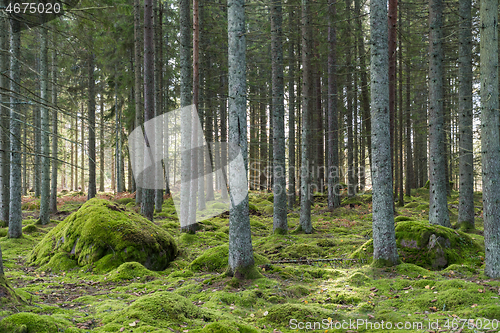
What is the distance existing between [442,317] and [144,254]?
20.0 feet

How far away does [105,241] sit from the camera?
7.36 metres

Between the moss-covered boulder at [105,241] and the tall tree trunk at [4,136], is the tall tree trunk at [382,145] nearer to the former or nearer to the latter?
the moss-covered boulder at [105,241]

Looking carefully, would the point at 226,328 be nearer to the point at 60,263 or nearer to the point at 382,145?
the point at 382,145

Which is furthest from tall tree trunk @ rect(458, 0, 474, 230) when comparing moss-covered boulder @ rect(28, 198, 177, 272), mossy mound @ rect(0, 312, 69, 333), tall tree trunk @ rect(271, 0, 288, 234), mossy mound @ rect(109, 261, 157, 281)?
mossy mound @ rect(0, 312, 69, 333)

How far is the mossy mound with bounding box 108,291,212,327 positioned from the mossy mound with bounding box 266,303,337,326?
96 centimetres

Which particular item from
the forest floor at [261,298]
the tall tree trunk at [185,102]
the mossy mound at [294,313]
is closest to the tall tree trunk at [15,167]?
the forest floor at [261,298]

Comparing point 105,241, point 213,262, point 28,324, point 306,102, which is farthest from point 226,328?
point 306,102

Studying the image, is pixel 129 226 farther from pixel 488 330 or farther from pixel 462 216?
pixel 462 216

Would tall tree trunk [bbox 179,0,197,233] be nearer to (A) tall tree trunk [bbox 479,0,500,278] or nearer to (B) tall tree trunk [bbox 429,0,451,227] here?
(B) tall tree trunk [bbox 429,0,451,227]

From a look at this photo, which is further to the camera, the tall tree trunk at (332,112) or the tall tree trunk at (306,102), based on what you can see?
the tall tree trunk at (332,112)

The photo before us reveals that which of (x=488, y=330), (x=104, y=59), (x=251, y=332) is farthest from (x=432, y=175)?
(x=104, y=59)

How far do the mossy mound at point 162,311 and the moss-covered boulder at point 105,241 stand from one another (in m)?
3.19

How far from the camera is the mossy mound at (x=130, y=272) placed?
644 centimetres

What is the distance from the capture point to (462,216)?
1037 centimetres
